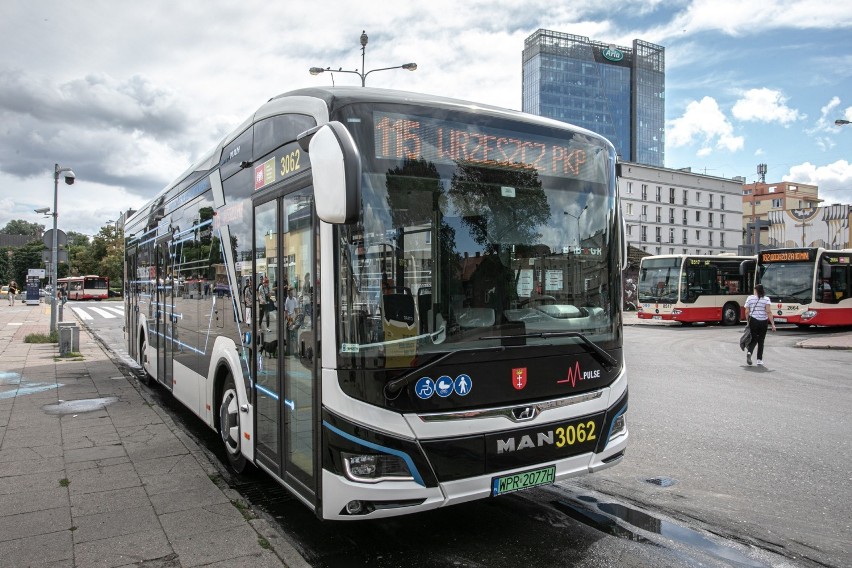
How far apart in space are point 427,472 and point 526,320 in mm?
1215

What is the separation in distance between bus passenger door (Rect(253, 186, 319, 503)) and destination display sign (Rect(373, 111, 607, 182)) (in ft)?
2.34

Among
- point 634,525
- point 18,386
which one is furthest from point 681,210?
point 634,525

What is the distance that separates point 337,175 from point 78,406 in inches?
296

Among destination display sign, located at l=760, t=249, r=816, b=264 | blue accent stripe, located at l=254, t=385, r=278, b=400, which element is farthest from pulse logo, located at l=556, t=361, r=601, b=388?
destination display sign, located at l=760, t=249, r=816, b=264

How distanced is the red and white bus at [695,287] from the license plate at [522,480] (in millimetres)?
24481

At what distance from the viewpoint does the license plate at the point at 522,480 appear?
398 cm

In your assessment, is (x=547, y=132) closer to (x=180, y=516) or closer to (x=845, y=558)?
(x=845, y=558)

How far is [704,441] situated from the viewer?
23.5ft

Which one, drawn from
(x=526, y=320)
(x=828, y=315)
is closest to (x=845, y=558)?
(x=526, y=320)

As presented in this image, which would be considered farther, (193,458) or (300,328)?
(193,458)

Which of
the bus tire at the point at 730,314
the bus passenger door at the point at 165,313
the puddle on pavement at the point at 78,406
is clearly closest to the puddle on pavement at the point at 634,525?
the bus passenger door at the point at 165,313

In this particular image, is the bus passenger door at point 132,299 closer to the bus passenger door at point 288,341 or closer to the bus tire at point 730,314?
the bus passenger door at point 288,341

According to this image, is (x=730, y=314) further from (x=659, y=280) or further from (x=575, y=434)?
(x=575, y=434)

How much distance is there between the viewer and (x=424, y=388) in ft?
12.4
